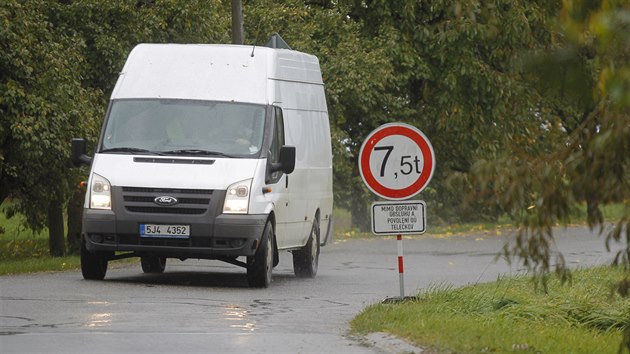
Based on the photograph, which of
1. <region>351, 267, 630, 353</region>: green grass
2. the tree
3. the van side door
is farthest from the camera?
the tree

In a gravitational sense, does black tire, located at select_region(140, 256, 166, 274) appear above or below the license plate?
below

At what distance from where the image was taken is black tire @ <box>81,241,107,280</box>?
1778cm

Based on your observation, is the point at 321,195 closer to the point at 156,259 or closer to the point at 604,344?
the point at 156,259

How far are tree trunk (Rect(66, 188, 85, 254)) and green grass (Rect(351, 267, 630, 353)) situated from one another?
14147 mm

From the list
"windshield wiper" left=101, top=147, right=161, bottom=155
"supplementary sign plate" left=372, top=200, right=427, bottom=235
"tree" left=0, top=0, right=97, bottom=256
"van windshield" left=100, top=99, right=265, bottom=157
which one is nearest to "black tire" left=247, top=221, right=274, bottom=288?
"van windshield" left=100, top=99, right=265, bottom=157

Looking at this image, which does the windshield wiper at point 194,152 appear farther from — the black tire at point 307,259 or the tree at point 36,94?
the tree at point 36,94

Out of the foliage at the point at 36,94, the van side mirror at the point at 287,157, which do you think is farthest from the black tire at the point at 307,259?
the foliage at the point at 36,94

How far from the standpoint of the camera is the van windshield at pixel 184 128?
17.7m

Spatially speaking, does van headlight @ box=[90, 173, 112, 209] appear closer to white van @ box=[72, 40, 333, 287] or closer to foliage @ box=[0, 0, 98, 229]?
white van @ box=[72, 40, 333, 287]

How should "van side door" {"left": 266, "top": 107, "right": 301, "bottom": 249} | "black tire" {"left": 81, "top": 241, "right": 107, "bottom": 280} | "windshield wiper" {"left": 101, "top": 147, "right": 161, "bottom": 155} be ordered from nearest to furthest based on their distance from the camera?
"windshield wiper" {"left": 101, "top": 147, "right": 161, "bottom": 155} → "black tire" {"left": 81, "top": 241, "right": 107, "bottom": 280} → "van side door" {"left": 266, "top": 107, "right": 301, "bottom": 249}

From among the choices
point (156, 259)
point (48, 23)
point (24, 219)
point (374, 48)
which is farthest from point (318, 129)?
point (374, 48)

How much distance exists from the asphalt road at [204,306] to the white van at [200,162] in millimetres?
489

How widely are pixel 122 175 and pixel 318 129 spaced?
434 cm

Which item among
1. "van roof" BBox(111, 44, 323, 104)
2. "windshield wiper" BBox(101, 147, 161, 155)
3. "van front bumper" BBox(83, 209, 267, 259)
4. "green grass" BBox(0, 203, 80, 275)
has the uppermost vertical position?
"van roof" BBox(111, 44, 323, 104)
